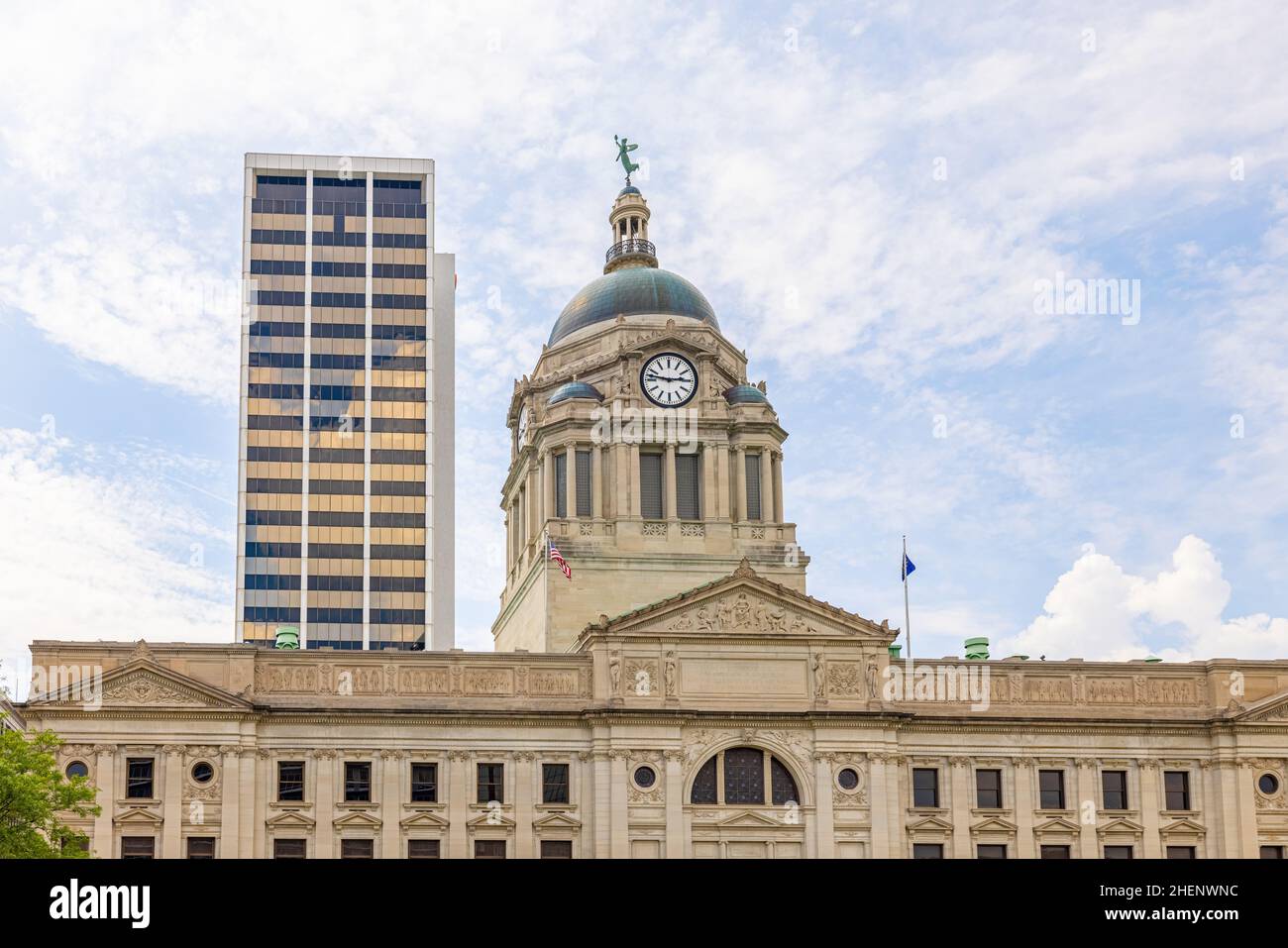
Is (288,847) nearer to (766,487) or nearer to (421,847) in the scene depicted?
(421,847)

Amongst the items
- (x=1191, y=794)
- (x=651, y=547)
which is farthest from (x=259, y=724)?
(x=1191, y=794)

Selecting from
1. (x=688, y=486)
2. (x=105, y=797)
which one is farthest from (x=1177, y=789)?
(x=105, y=797)

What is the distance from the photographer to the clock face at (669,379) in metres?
96.7

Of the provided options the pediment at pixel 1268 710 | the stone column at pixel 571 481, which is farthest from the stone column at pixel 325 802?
the pediment at pixel 1268 710

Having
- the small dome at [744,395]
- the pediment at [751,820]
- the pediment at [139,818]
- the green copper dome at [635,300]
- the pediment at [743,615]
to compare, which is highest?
the green copper dome at [635,300]

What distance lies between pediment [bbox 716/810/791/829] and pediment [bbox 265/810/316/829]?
Result: 56.3 feet

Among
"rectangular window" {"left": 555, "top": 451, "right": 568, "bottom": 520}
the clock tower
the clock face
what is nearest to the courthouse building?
the clock tower

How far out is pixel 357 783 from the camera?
77000 millimetres

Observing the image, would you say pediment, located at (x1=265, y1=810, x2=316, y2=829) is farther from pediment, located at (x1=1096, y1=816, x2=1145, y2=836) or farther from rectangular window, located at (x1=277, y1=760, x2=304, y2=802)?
pediment, located at (x1=1096, y1=816, x2=1145, y2=836)

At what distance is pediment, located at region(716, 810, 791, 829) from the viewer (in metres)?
77.7

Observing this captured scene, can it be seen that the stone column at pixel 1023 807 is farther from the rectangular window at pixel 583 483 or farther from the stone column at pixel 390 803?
the stone column at pixel 390 803

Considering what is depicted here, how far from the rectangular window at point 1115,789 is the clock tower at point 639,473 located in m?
19.3
